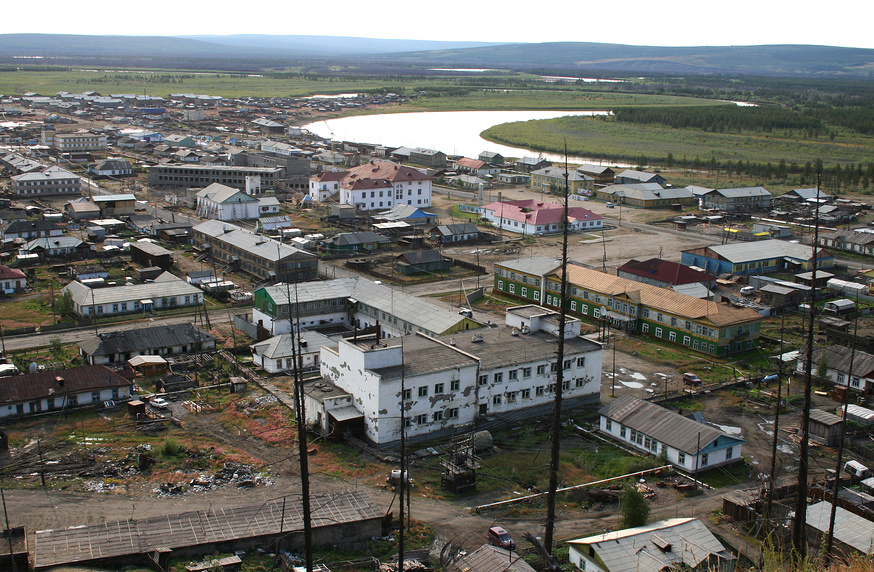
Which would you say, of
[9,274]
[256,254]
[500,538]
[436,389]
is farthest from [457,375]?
[9,274]

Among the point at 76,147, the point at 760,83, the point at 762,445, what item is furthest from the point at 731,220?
the point at 760,83

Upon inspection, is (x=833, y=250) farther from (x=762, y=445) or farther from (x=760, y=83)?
(x=760, y=83)

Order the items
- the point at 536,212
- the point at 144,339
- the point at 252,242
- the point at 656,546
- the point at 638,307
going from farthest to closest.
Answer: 1. the point at 536,212
2. the point at 252,242
3. the point at 638,307
4. the point at 144,339
5. the point at 656,546

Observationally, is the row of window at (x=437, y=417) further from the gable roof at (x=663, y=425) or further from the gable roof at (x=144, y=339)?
the gable roof at (x=144, y=339)

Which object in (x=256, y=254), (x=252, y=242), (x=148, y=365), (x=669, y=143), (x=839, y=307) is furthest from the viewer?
(x=669, y=143)

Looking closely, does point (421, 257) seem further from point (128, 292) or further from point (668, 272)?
point (128, 292)

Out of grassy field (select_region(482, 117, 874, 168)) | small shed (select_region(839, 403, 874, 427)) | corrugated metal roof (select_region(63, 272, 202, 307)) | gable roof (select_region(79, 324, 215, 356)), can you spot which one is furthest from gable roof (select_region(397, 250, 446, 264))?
grassy field (select_region(482, 117, 874, 168))
